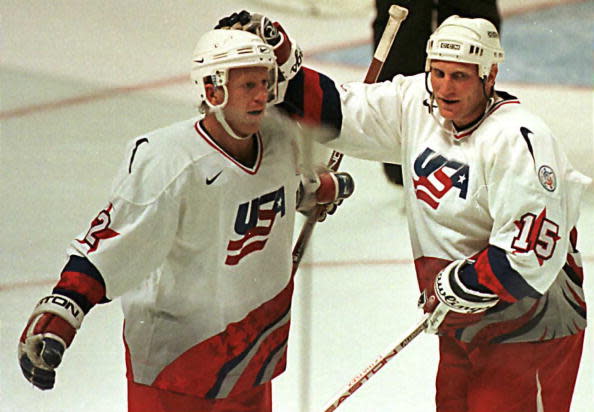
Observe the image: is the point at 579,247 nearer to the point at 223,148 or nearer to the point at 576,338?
the point at 576,338

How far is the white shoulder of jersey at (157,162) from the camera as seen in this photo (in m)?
1.56

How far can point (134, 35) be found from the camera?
5.81ft

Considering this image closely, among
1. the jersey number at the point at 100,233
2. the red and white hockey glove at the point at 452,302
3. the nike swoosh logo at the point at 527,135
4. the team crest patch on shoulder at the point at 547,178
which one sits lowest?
the red and white hockey glove at the point at 452,302

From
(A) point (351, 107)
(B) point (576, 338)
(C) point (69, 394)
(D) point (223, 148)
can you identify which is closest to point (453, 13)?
(A) point (351, 107)

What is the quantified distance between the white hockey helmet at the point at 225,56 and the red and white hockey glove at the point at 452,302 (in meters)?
0.37

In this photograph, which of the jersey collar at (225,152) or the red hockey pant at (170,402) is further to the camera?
the red hockey pant at (170,402)


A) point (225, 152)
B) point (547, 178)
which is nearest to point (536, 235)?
point (547, 178)

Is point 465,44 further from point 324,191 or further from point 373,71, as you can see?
point 324,191

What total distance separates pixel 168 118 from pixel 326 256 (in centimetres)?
35

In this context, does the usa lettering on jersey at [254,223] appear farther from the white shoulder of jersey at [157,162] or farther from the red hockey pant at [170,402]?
the red hockey pant at [170,402]

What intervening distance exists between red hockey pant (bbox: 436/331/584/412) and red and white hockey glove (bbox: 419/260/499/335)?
4 cm

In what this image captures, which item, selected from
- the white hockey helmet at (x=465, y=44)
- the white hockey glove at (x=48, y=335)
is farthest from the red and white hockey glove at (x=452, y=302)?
the white hockey glove at (x=48, y=335)

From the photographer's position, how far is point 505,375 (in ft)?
5.92

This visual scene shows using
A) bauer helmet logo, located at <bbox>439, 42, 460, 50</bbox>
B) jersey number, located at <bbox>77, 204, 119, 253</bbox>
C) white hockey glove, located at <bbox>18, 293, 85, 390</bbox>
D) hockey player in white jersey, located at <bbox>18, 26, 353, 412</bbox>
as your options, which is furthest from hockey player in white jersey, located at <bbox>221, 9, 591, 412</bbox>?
white hockey glove, located at <bbox>18, 293, 85, 390</bbox>
